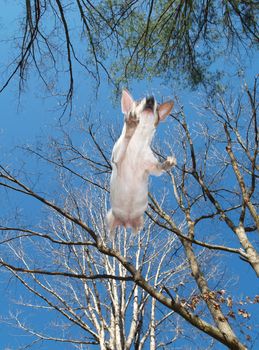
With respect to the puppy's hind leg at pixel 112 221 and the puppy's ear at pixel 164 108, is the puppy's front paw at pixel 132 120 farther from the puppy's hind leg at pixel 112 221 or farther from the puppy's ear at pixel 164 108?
the puppy's hind leg at pixel 112 221

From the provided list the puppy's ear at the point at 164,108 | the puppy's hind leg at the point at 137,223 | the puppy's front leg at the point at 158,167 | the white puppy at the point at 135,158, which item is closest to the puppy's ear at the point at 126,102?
the white puppy at the point at 135,158

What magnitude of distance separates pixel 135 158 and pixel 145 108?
0.25m

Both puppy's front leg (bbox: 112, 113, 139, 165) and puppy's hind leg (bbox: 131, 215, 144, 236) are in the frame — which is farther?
puppy's hind leg (bbox: 131, 215, 144, 236)

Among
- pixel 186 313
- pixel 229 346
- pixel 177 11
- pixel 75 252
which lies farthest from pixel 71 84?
pixel 75 252

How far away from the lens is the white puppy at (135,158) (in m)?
1.80

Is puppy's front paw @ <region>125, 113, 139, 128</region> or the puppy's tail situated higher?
puppy's front paw @ <region>125, 113, 139, 128</region>

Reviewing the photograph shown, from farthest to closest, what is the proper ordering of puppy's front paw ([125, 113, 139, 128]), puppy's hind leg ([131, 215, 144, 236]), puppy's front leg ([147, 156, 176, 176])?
puppy's hind leg ([131, 215, 144, 236])
puppy's front leg ([147, 156, 176, 176])
puppy's front paw ([125, 113, 139, 128])

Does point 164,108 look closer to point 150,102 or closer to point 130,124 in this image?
point 150,102

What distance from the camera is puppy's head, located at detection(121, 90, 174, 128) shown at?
5.88 feet

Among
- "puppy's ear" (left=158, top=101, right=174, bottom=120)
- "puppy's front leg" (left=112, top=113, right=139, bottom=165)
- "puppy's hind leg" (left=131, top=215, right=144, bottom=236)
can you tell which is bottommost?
"puppy's hind leg" (left=131, top=215, right=144, bottom=236)

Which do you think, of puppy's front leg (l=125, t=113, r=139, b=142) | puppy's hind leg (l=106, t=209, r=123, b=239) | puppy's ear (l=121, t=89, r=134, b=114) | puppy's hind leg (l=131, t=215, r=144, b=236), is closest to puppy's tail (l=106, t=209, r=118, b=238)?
puppy's hind leg (l=106, t=209, r=123, b=239)

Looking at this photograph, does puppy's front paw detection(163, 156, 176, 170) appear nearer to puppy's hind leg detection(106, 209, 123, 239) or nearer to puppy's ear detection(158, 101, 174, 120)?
puppy's ear detection(158, 101, 174, 120)

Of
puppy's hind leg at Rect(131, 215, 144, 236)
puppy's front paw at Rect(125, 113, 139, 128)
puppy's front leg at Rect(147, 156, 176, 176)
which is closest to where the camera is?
puppy's front paw at Rect(125, 113, 139, 128)

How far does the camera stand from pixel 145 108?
1802mm
